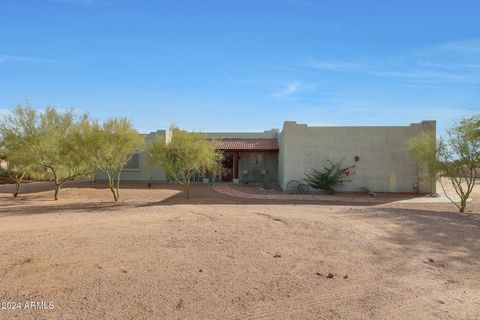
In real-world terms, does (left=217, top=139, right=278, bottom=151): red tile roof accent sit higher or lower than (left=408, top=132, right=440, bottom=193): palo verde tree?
higher

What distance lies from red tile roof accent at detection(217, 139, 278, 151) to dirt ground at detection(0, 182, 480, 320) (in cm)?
1546

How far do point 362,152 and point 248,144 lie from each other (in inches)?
352

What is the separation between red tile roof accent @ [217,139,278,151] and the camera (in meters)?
28.0

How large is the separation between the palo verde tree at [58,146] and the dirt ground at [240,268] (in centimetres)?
801

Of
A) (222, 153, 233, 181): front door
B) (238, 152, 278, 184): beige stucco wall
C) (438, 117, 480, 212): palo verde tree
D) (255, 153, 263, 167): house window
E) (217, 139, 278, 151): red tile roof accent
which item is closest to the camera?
(438, 117, 480, 212): palo verde tree

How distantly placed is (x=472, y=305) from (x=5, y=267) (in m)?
7.89

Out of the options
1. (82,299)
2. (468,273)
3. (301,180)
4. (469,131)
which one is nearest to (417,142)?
(469,131)

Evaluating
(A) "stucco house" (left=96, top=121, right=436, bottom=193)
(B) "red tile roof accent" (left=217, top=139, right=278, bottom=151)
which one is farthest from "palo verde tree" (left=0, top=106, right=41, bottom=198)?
(B) "red tile roof accent" (left=217, top=139, right=278, bottom=151)

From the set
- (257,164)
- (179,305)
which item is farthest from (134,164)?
(179,305)

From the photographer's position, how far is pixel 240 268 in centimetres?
708

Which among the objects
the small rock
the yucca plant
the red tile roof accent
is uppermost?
the red tile roof accent

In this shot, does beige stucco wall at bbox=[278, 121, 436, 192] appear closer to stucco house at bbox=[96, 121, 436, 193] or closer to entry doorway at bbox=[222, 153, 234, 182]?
stucco house at bbox=[96, 121, 436, 193]

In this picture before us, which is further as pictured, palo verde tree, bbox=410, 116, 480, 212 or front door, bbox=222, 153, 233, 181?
front door, bbox=222, 153, 233, 181

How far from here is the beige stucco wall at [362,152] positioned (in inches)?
909
